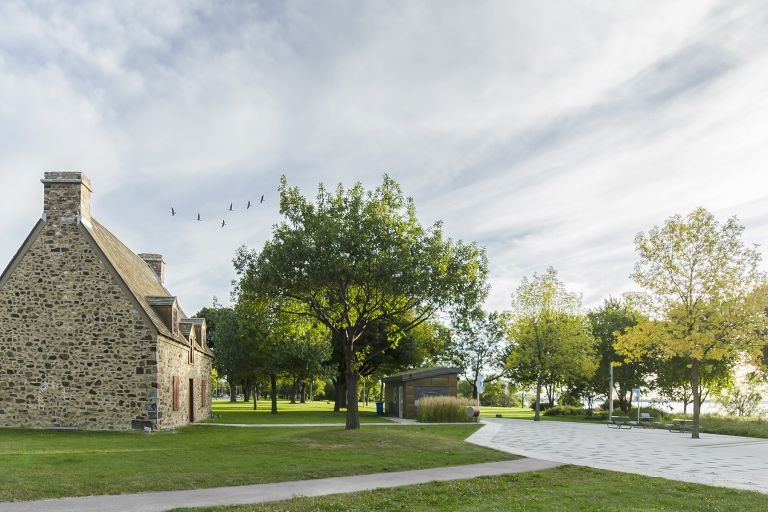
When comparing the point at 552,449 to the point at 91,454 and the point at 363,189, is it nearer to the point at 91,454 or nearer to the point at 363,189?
Answer: the point at 363,189

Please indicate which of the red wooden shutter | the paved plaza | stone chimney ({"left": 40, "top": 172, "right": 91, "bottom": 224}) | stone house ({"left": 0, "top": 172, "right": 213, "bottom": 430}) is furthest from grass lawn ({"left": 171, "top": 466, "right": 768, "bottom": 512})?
stone chimney ({"left": 40, "top": 172, "right": 91, "bottom": 224})

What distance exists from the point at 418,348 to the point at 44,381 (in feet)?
99.8

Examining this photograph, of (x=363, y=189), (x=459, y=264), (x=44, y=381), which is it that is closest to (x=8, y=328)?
(x=44, y=381)

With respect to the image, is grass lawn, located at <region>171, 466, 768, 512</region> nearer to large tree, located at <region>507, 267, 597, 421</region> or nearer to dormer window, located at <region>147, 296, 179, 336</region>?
dormer window, located at <region>147, 296, 179, 336</region>

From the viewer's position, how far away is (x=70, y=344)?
25.2 m

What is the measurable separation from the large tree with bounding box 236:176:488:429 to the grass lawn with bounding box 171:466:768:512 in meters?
10.7

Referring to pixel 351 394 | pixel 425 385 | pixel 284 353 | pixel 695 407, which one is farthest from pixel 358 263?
pixel 284 353

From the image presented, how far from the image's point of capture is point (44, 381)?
2497cm

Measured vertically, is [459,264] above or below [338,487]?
above

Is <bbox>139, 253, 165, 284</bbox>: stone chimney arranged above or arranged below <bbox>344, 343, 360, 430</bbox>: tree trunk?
above

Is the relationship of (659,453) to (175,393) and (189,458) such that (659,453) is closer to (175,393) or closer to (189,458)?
(189,458)

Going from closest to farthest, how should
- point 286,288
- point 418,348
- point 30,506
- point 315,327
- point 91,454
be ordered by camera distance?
point 30,506
point 91,454
point 286,288
point 315,327
point 418,348

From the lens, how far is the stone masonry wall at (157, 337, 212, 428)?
85.4 feet

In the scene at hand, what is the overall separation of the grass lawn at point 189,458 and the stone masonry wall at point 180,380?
2.76 m
